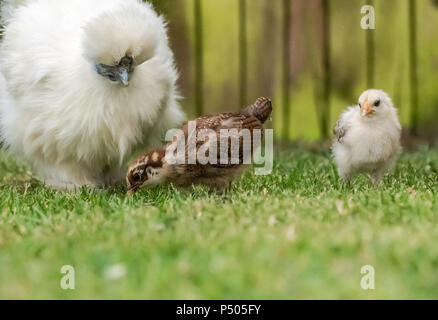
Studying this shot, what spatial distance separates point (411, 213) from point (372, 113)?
1.29 m

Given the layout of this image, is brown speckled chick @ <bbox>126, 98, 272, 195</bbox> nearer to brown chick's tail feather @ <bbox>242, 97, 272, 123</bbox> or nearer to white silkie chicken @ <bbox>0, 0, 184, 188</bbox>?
brown chick's tail feather @ <bbox>242, 97, 272, 123</bbox>

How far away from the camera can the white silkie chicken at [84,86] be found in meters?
4.27

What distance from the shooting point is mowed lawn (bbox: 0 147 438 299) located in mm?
2570

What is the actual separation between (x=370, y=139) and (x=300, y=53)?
3080 millimetres

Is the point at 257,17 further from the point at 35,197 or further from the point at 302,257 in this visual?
the point at 302,257

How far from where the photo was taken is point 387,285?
101 inches

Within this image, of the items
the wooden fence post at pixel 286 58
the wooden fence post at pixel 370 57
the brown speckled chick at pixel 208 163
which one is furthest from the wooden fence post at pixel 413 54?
the brown speckled chick at pixel 208 163

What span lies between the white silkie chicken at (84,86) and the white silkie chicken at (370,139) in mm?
1132

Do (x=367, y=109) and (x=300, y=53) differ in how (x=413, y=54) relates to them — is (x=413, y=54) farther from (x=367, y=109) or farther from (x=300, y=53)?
(x=367, y=109)

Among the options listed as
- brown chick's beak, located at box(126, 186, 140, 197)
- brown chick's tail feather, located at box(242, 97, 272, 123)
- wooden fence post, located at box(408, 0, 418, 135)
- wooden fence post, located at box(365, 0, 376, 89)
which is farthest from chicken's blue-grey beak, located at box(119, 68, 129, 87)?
wooden fence post, located at box(408, 0, 418, 135)

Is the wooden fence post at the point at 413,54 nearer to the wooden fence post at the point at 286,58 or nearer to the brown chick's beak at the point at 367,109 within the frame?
the wooden fence post at the point at 286,58

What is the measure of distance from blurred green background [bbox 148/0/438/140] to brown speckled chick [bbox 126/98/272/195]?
3083mm

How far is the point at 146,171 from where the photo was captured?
4.41m

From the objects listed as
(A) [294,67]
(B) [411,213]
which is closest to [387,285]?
(B) [411,213]
